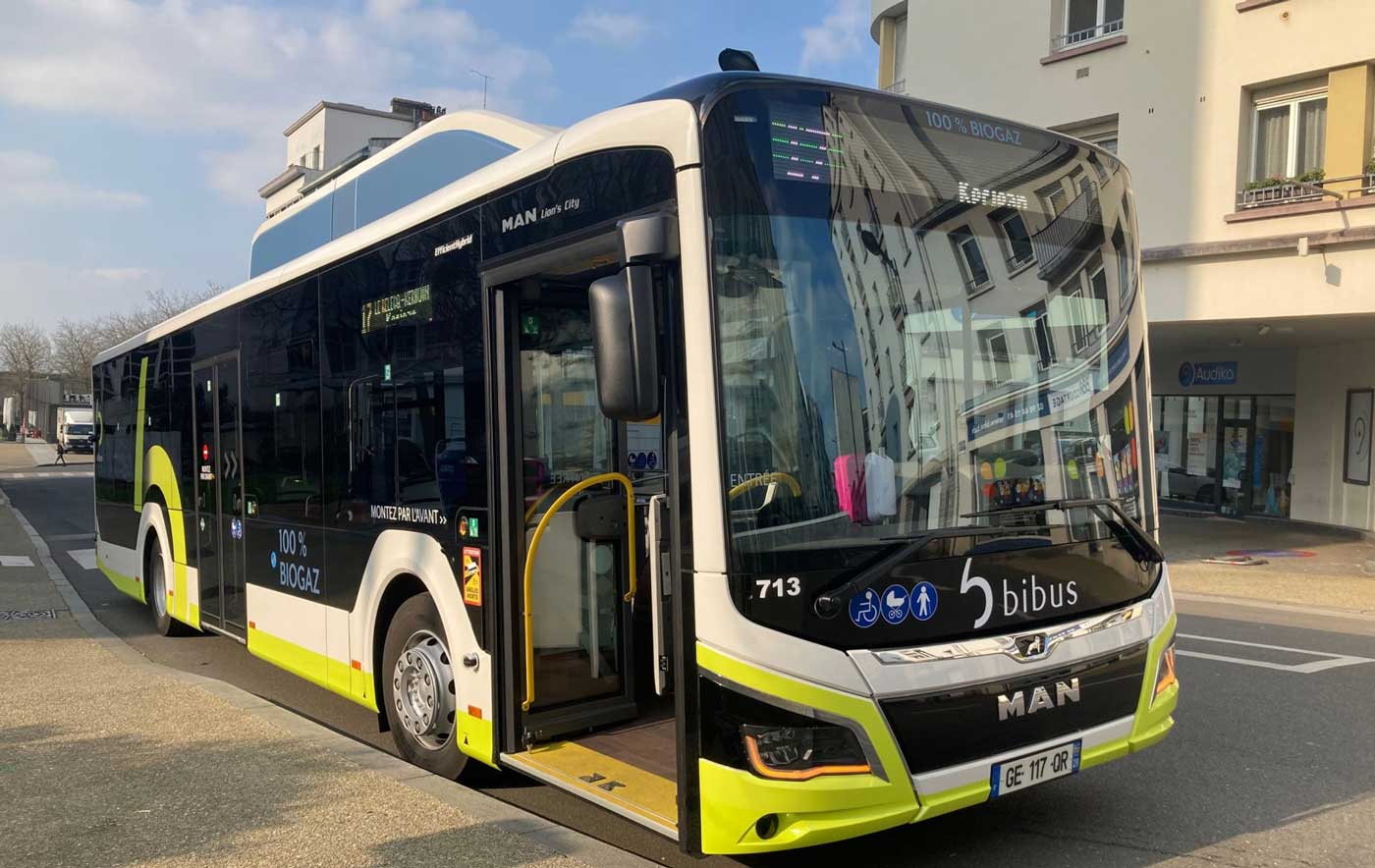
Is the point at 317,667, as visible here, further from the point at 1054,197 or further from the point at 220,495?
the point at 1054,197

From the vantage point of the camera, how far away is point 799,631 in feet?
11.6

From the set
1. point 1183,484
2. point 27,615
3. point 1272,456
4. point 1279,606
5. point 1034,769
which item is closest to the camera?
point 1034,769

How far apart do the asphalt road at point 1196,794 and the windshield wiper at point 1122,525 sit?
4.25ft

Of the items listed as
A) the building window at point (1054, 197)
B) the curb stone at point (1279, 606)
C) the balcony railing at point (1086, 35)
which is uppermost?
the balcony railing at point (1086, 35)

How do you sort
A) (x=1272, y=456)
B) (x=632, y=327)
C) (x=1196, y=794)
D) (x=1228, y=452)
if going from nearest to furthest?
(x=632, y=327)
(x=1196, y=794)
(x=1272, y=456)
(x=1228, y=452)

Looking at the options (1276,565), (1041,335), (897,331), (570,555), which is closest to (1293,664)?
(1041,335)

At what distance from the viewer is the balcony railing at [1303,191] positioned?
47.2ft

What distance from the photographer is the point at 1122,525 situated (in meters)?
4.30

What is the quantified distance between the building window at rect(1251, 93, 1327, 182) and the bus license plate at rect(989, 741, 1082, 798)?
1413 cm

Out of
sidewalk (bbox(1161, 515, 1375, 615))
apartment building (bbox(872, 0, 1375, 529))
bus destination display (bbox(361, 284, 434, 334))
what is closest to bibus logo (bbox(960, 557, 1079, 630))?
bus destination display (bbox(361, 284, 434, 334))

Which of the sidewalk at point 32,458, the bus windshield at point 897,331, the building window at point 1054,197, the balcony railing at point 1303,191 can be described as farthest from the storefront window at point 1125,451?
the sidewalk at point 32,458

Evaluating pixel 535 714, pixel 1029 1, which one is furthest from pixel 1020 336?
pixel 1029 1

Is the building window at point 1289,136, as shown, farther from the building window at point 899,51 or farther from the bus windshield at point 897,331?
the bus windshield at point 897,331

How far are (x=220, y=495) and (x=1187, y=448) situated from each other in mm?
19843
